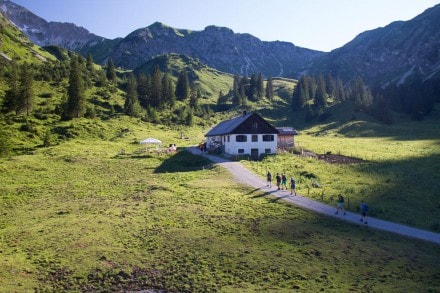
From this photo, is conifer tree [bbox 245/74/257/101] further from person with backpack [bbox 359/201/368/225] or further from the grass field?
person with backpack [bbox 359/201/368/225]

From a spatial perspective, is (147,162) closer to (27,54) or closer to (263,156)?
(263,156)

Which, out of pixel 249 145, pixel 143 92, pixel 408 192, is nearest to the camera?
pixel 408 192

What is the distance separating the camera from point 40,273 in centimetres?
1950

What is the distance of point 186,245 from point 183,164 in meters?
34.2

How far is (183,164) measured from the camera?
5688 centimetres

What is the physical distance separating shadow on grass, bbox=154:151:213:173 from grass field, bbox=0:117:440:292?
Result: 1169 centimetres

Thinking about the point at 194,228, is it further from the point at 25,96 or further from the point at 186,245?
the point at 25,96

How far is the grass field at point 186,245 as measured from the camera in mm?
18422

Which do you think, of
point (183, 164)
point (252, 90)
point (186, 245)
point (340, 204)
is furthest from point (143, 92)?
point (186, 245)

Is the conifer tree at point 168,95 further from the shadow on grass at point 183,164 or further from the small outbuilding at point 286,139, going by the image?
the shadow on grass at point 183,164

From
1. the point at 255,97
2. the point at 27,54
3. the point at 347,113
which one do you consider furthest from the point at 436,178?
the point at 27,54

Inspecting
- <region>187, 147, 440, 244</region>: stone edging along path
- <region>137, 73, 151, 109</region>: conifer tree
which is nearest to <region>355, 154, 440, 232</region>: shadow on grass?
<region>187, 147, 440, 244</region>: stone edging along path

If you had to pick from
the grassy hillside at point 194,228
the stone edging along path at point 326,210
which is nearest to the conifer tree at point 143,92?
the grassy hillside at point 194,228

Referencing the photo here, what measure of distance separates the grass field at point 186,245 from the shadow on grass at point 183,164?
11693 millimetres
